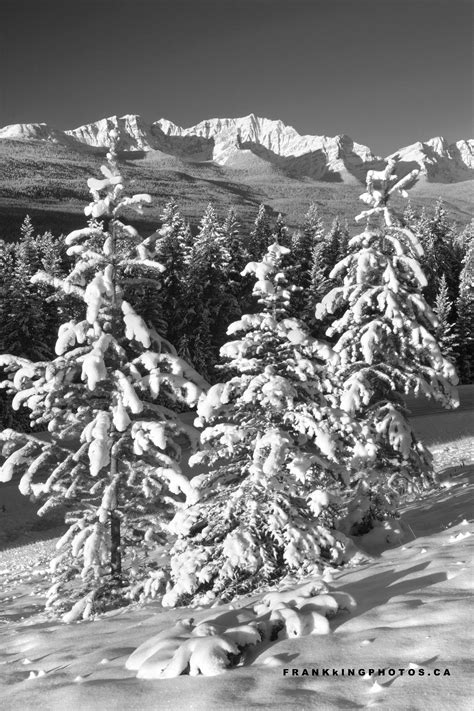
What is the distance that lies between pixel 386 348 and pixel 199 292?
31298mm

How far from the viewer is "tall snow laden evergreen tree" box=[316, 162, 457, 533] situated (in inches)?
522

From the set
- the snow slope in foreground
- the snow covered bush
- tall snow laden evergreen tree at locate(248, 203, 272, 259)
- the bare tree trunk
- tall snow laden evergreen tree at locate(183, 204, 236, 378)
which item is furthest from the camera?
tall snow laden evergreen tree at locate(248, 203, 272, 259)

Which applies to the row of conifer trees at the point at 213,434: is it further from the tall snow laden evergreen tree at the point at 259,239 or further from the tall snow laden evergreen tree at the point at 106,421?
the tall snow laden evergreen tree at the point at 259,239

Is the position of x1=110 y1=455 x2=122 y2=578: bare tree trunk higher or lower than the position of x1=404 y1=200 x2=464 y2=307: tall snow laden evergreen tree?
lower

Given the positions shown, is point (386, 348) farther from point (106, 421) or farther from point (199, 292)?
point (199, 292)

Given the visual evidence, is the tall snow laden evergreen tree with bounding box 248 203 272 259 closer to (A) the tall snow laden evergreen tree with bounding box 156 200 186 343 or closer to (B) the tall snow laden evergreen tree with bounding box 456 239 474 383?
(A) the tall snow laden evergreen tree with bounding box 156 200 186 343

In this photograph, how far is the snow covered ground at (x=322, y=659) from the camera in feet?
14.1

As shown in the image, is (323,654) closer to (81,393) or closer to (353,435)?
(353,435)

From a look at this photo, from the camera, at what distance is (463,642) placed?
477cm

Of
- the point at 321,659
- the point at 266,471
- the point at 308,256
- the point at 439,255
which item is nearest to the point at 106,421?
the point at 266,471

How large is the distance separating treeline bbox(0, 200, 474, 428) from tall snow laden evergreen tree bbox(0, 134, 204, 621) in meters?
21.8

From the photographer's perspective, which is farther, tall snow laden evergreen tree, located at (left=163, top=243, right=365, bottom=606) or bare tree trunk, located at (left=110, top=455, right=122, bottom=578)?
bare tree trunk, located at (left=110, top=455, right=122, bottom=578)

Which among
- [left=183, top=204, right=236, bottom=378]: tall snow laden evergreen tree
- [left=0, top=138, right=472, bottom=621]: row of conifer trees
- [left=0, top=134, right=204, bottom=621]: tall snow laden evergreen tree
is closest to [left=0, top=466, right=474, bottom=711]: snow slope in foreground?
[left=0, top=138, right=472, bottom=621]: row of conifer trees

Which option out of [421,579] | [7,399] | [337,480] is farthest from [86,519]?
[7,399]
